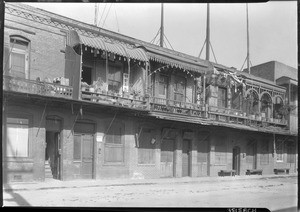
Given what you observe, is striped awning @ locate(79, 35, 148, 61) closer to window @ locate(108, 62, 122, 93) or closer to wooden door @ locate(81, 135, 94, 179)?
window @ locate(108, 62, 122, 93)

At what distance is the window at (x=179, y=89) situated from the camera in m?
17.7

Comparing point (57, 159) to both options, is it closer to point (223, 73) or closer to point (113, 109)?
point (113, 109)

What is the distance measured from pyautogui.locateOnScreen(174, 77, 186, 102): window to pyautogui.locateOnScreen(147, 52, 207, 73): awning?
0.90 meters

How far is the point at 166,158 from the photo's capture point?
1723 cm

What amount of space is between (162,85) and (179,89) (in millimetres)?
952

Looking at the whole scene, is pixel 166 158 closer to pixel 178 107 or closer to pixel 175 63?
pixel 178 107

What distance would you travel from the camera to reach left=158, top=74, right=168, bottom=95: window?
1747 cm

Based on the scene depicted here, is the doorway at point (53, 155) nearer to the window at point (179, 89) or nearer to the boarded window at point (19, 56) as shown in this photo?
the boarded window at point (19, 56)

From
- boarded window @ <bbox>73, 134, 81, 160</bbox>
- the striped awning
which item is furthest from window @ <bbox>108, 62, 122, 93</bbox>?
boarded window @ <bbox>73, 134, 81, 160</bbox>

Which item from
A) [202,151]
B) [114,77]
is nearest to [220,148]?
[202,151]

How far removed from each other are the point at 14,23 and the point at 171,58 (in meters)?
7.67

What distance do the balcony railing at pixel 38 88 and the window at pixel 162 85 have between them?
536 centimetres

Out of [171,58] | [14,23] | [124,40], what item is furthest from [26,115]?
[171,58]

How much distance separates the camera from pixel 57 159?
46.6ft
